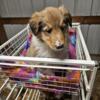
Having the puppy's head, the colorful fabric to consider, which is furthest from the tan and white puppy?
the colorful fabric

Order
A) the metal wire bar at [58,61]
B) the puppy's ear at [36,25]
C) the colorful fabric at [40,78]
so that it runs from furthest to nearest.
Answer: the puppy's ear at [36,25]
the colorful fabric at [40,78]
the metal wire bar at [58,61]

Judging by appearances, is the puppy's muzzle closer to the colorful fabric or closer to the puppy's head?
the puppy's head

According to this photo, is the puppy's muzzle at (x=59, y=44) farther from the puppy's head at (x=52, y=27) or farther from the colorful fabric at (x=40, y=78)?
the colorful fabric at (x=40, y=78)

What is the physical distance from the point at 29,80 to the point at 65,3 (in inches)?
43.8

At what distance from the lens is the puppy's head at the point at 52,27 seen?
29.9 inches

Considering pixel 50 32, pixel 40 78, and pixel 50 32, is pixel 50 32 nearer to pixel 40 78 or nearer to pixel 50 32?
pixel 50 32

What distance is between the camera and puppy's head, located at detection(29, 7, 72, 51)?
76 cm

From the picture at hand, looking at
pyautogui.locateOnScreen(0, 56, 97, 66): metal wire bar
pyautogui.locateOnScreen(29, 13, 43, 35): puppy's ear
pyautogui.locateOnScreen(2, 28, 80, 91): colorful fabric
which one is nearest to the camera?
pyautogui.locateOnScreen(0, 56, 97, 66): metal wire bar

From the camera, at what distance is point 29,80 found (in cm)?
83

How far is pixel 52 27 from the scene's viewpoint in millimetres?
810

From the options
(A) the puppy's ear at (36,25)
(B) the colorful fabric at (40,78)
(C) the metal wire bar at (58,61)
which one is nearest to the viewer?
(C) the metal wire bar at (58,61)

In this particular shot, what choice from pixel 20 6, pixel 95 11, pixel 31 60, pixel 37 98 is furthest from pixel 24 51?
pixel 95 11

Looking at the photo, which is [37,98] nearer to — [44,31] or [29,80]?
[29,80]

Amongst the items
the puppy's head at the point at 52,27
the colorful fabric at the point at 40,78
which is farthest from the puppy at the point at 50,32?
the colorful fabric at the point at 40,78
